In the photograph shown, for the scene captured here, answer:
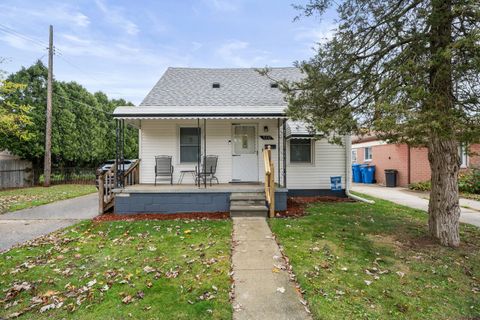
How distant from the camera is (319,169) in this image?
425 inches

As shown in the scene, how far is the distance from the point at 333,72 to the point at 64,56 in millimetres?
17546

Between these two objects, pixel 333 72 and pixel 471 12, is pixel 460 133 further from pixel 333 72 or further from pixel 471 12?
pixel 333 72

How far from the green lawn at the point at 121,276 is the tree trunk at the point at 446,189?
4.11 metres

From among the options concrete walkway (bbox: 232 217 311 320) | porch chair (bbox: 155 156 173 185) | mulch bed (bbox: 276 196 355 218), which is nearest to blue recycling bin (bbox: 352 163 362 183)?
mulch bed (bbox: 276 196 355 218)

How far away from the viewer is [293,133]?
994 cm

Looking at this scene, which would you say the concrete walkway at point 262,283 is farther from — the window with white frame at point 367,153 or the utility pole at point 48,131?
the window with white frame at point 367,153

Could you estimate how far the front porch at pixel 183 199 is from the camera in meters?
7.86

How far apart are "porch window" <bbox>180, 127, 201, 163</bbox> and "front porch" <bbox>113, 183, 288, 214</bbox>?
7.96ft

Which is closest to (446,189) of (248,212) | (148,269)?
(248,212)

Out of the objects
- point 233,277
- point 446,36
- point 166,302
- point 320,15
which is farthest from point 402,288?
point 320,15

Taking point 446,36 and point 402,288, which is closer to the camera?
point 402,288

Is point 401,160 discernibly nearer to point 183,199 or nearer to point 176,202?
point 183,199

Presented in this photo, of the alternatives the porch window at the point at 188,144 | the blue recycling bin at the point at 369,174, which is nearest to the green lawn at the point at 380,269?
the porch window at the point at 188,144

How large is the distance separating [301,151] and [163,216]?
5970mm
